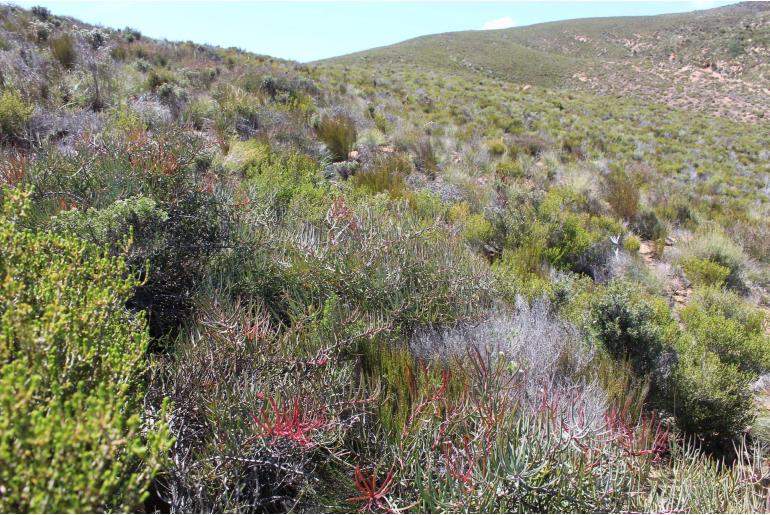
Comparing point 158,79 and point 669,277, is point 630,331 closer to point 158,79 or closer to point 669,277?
point 669,277

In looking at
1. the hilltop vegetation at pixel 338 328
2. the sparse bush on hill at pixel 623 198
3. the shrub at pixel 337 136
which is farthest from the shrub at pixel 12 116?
the sparse bush on hill at pixel 623 198

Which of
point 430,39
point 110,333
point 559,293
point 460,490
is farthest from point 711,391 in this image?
point 430,39

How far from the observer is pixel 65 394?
142 cm

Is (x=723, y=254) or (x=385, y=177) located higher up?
(x=385, y=177)

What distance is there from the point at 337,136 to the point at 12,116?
4533 mm

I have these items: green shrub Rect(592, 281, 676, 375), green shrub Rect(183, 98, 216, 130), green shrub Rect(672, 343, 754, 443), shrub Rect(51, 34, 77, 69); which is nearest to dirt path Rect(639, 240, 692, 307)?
green shrub Rect(592, 281, 676, 375)

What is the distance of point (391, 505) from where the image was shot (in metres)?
1.69

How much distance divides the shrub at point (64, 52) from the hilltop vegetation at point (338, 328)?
189mm

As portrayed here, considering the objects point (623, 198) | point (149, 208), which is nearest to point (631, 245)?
point (623, 198)

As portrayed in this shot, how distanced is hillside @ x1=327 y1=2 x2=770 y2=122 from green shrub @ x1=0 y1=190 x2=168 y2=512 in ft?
105

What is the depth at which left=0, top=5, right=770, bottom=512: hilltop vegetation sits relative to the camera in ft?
5.26

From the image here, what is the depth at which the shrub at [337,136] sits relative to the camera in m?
7.58

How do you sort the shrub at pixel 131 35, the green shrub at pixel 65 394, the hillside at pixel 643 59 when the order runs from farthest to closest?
the hillside at pixel 643 59 < the shrub at pixel 131 35 < the green shrub at pixel 65 394

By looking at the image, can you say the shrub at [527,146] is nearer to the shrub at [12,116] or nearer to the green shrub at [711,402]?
the green shrub at [711,402]
